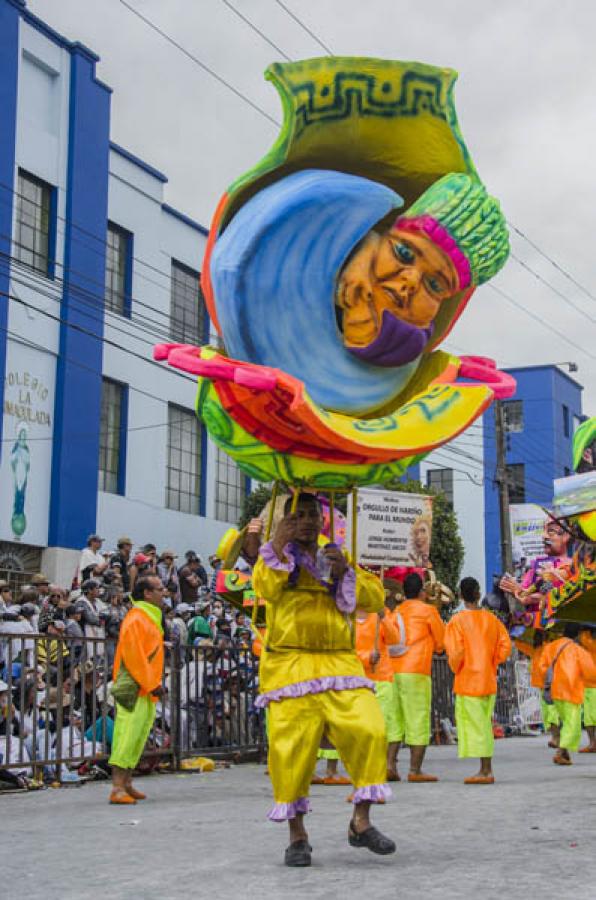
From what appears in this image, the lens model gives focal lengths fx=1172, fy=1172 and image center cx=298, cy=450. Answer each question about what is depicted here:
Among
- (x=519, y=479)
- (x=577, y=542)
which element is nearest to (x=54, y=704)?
(x=577, y=542)

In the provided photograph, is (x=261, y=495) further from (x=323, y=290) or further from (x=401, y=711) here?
(x=323, y=290)

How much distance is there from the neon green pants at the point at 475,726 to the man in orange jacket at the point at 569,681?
2136 millimetres

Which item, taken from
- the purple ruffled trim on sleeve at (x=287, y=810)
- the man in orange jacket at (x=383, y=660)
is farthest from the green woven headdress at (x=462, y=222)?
the man in orange jacket at (x=383, y=660)

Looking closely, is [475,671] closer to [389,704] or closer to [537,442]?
[389,704]

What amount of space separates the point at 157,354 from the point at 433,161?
1.84 m

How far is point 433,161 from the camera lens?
630cm

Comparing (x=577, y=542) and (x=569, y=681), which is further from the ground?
(x=577, y=542)

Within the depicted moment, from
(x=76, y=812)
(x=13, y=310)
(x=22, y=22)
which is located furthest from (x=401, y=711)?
(x=22, y=22)

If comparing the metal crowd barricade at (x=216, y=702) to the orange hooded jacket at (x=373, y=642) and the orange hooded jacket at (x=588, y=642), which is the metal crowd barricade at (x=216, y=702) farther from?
the orange hooded jacket at (x=588, y=642)

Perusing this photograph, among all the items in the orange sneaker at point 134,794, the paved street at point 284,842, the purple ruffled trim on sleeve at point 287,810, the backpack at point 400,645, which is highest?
the backpack at point 400,645

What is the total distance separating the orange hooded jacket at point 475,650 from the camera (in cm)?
1062

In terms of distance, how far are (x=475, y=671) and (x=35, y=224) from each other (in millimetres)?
13685

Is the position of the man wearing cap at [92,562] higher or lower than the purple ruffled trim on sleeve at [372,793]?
higher

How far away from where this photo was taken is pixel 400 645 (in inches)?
450
